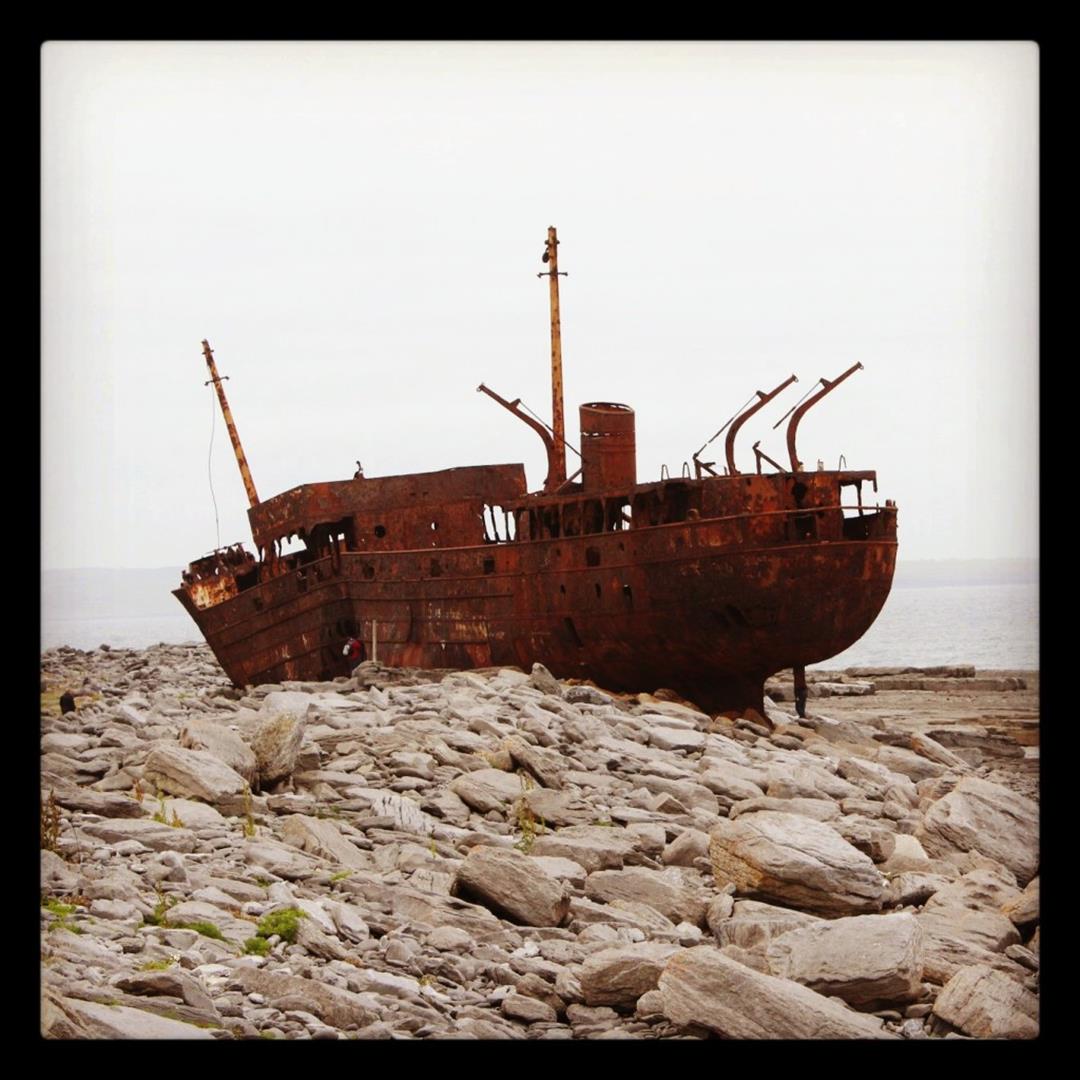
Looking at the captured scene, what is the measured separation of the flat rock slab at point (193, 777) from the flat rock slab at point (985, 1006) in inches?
191

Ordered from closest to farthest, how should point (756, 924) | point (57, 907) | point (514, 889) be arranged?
point (57, 907), point (756, 924), point (514, 889)

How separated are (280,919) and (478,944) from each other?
1.13 meters

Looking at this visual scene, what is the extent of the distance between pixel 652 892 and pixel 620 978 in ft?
4.71

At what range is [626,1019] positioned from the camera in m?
7.64

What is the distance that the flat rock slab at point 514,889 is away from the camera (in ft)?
27.8

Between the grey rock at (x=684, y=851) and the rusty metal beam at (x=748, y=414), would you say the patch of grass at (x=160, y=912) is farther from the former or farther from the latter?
the rusty metal beam at (x=748, y=414)

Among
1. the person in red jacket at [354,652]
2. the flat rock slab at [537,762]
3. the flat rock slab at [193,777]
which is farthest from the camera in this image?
the person in red jacket at [354,652]

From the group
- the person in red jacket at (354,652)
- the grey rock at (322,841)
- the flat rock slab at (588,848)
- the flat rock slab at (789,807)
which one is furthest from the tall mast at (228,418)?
the person in red jacket at (354,652)

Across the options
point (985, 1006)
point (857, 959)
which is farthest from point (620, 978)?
point (985, 1006)

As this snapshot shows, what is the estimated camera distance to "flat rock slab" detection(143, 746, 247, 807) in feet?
32.5

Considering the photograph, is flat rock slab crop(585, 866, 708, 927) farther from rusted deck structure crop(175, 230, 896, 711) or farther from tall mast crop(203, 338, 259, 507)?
rusted deck structure crop(175, 230, 896, 711)

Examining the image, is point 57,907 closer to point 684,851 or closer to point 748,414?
point 684,851

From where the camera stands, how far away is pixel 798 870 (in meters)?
8.82
